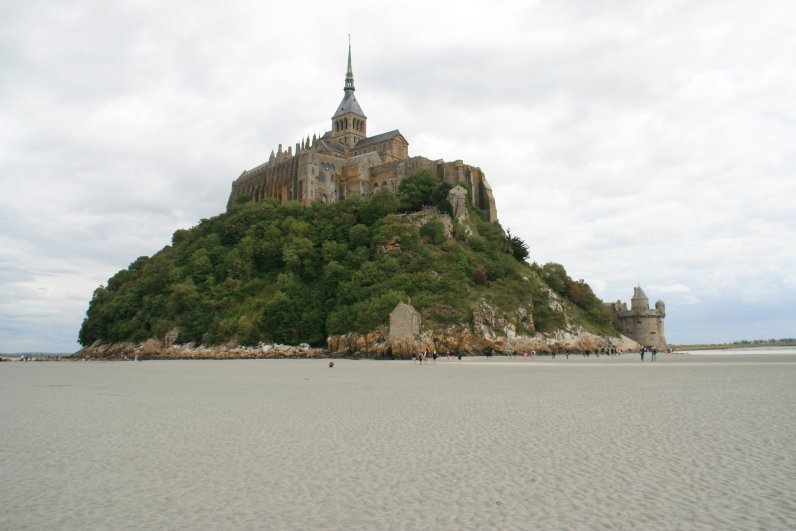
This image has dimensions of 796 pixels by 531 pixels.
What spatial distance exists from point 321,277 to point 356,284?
7.82 metres

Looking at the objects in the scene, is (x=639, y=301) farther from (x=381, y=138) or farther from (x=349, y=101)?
(x=349, y=101)

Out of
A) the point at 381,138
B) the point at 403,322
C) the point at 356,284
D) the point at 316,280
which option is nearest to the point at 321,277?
the point at 316,280

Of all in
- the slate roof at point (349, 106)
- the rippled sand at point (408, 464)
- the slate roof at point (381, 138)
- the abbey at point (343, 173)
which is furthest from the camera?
the slate roof at point (349, 106)

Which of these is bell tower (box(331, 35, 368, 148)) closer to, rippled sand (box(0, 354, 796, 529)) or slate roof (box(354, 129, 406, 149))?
slate roof (box(354, 129, 406, 149))

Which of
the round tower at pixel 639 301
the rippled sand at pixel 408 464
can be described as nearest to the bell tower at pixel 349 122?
the round tower at pixel 639 301

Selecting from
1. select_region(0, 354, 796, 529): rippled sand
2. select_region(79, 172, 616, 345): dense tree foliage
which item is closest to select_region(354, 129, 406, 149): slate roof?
select_region(79, 172, 616, 345): dense tree foliage

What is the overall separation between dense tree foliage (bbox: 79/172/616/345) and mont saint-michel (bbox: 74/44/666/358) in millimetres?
165

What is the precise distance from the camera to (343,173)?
77.8 meters

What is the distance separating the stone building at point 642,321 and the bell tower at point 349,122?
52.6m

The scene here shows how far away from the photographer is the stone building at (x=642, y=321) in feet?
226

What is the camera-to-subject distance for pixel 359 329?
1870 inches

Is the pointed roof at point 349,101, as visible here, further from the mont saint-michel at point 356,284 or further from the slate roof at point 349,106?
the mont saint-michel at point 356,284

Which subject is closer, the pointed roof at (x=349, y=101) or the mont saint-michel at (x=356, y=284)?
the mont saint-michel at (x=356, y=284)

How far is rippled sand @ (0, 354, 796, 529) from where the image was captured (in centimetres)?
483
